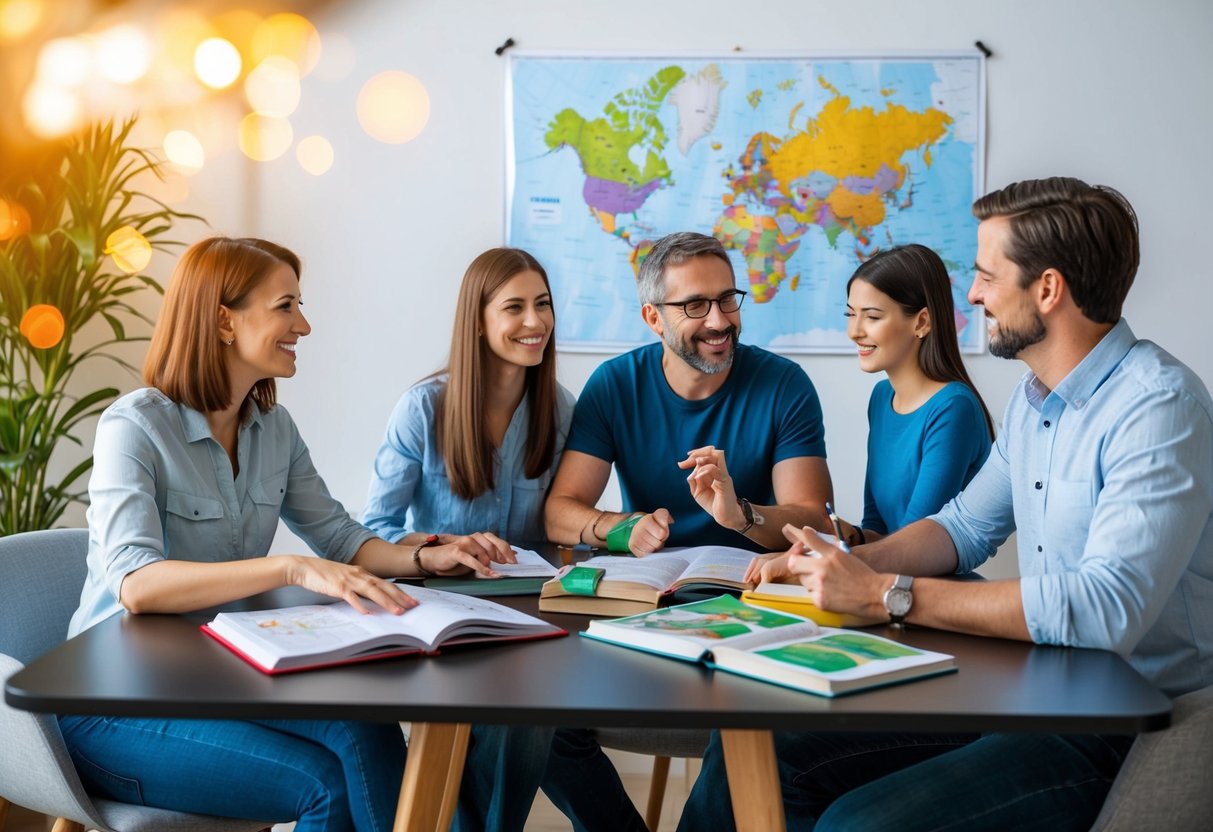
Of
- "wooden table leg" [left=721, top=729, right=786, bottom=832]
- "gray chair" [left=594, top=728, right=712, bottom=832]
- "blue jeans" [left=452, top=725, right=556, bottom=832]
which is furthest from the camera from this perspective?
"gray chair" [left=594, top=728, right=712, bottom=832]

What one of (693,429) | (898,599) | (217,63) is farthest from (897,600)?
(217,63)

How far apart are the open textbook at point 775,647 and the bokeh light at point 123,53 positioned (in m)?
2.97

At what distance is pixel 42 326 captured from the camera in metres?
3.17

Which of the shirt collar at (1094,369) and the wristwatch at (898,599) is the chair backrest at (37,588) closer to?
the wristwatch at (898,599)

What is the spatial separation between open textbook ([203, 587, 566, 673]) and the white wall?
89.6 inches

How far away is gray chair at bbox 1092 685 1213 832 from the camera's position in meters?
1.25

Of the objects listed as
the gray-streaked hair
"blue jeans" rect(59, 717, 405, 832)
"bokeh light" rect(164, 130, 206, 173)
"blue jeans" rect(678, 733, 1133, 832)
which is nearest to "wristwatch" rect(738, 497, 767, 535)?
the gray-streaked hair

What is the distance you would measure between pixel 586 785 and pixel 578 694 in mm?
949

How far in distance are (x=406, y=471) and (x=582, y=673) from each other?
1.28 m

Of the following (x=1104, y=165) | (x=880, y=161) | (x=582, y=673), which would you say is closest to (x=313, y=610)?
(x=582, y=673)

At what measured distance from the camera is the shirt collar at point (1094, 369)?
1.58m

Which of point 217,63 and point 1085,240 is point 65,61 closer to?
point 217,63

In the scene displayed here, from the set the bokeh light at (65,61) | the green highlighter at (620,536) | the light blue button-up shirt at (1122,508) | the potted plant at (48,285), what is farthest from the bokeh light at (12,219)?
the light blue button-up shirt at (1122,508)

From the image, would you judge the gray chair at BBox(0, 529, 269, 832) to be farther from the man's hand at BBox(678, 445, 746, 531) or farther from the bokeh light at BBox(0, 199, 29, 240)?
the bokeh light at BBox(0, 199, 29, 240)
